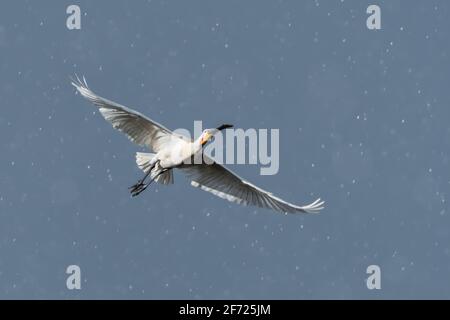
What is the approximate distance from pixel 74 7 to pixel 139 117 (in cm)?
286

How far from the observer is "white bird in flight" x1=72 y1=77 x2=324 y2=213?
20031 mm

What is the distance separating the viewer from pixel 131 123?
20.5 metres

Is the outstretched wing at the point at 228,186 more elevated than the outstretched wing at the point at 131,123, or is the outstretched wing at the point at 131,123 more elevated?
the outstretched wing at the point at 131,123

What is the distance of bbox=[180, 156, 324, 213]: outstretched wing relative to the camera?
2038 cm

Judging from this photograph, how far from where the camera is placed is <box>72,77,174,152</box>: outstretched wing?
20172 millimetres

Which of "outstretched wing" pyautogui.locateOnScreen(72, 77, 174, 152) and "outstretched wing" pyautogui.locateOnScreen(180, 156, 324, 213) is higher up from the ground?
"outstretched wing" pyautogui.locateOnScreen(72, 77, 174, 152)

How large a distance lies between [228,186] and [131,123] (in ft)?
6.30

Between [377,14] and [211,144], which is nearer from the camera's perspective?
[211,144]

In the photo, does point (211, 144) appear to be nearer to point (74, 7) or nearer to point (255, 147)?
point (255, 147)

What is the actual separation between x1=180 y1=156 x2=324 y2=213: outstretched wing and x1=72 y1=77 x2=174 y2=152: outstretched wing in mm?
695

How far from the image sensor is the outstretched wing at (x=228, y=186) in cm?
2038

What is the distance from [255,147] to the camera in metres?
20.3

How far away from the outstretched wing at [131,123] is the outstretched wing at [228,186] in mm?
695

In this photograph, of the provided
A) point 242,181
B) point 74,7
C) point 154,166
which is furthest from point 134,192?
point 74,7
